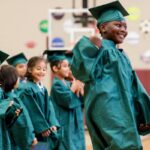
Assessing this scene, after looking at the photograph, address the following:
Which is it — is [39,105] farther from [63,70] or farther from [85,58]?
[85,58]

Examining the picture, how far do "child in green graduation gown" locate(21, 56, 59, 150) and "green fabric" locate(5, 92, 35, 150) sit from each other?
0.99ft

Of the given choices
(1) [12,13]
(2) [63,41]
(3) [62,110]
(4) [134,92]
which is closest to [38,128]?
(3) [62,110]

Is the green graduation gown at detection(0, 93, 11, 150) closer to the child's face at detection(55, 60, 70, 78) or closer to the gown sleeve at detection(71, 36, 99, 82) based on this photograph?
the gown sleeve at detection(71, 36, 99, 82)

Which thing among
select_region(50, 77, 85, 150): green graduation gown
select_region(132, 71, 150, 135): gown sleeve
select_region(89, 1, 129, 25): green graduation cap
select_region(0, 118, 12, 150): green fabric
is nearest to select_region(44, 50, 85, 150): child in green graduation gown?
select_region(50, 77, 85, 150): green graduation gown

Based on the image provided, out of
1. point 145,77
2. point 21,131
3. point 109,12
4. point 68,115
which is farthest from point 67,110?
point 145,77

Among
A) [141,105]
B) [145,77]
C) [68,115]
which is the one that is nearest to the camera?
[141,105]

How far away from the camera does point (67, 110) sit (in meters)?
5.50

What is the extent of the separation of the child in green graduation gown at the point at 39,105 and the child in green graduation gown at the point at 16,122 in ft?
0.87

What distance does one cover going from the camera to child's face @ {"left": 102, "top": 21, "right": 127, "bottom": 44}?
358 cm

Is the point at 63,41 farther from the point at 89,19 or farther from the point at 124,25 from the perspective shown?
the point at 124,25

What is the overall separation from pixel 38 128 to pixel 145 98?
5.60 ft

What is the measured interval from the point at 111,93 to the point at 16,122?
147 cm

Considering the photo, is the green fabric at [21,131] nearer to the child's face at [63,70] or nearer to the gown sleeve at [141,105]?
the child's face at [63,70]

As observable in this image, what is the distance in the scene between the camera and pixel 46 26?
997cm
